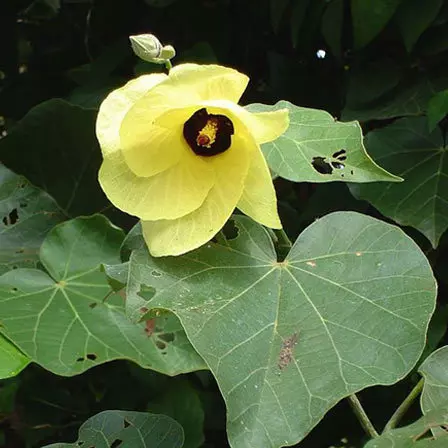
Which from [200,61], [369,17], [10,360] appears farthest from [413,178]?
[10,360]

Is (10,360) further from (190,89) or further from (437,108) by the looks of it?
(437,108)

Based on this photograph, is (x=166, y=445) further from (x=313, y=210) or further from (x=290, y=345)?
(x=313, y=210)

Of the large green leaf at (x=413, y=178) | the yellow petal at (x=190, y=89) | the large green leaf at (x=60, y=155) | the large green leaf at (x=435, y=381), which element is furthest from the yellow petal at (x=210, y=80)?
the large green leaf at (x=60, y=155)

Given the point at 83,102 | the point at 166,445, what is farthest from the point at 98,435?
the point at 83,102

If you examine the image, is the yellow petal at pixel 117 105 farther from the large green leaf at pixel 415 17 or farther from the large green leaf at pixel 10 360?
the large green leaf at pixel 415 17

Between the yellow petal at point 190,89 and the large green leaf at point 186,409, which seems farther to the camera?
the large green leaf at point 186,409
